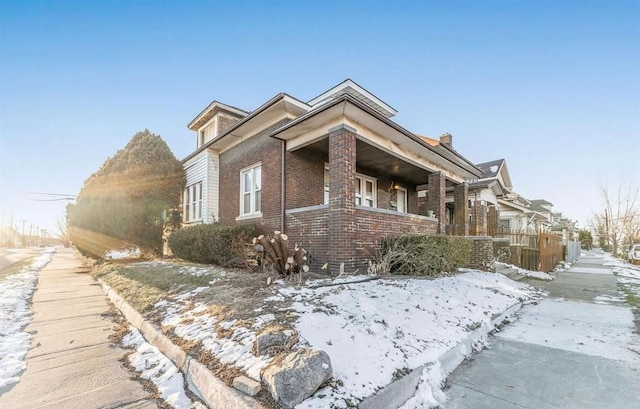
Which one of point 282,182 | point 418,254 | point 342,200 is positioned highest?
point 282,182

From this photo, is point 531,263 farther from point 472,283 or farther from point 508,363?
point 508,363

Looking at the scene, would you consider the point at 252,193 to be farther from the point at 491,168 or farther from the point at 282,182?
the point at 491,168

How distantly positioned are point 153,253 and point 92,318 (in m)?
9.23

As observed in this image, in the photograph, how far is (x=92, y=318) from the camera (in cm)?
572

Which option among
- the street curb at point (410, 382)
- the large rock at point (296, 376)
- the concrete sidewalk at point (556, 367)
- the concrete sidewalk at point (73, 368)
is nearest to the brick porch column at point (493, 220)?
the concrete sidewalk at point (556, 367)

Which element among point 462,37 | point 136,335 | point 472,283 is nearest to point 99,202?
point 136,335

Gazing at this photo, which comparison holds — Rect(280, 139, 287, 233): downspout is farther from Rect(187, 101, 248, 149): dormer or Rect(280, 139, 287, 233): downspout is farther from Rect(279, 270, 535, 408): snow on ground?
Rect(187, 101, 248, 149): dormer

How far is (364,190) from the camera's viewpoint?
11.6 meters

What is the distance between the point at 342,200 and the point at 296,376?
488cm

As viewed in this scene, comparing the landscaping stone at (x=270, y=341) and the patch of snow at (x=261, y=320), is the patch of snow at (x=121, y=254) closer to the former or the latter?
the patch of snow at (x=261, y=320)

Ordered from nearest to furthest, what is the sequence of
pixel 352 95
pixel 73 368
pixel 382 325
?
pixel 73 368
pixel 382 325
pixel 352 95

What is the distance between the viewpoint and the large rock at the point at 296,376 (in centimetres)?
230

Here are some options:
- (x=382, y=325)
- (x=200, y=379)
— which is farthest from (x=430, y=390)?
(x=200, y=379)

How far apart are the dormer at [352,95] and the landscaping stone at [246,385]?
10492mm
